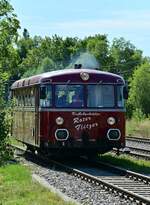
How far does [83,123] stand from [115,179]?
12.9 ft

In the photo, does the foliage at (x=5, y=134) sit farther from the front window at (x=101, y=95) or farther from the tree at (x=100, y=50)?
the tree at (x=100, y=50)

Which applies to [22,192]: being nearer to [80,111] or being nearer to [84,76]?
[80,111]

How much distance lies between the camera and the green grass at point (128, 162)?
18.7 m

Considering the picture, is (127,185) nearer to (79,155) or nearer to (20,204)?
(20,204)

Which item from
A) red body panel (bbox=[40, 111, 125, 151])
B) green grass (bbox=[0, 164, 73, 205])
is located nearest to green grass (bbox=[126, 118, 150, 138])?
red body panel (bbox=[40, 111, 125, 151])

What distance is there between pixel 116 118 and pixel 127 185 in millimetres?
5336

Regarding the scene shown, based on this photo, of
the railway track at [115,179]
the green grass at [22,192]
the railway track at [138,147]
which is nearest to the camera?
the green grass at [22,192]

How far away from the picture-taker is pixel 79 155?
21562mm

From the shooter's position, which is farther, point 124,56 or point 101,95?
point 124,56

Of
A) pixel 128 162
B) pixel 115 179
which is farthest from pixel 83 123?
pixel 115 179

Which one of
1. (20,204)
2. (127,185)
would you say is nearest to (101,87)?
(127,185)

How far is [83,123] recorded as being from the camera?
19875 millimetres

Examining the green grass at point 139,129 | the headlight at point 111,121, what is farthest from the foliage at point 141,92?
the headlight at point 111,121

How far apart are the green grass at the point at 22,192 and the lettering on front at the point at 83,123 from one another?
3095 mm
